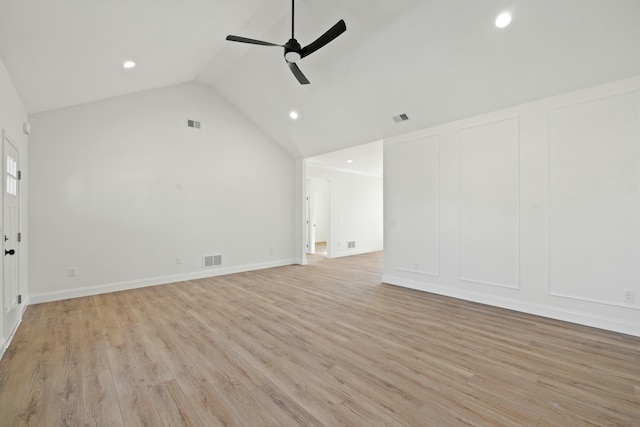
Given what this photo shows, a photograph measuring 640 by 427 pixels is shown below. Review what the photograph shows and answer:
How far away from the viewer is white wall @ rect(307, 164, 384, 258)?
8781mm

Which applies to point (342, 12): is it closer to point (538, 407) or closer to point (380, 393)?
point (380, 393)

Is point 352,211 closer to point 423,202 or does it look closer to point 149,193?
point 423,202

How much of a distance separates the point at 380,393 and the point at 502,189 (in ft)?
10.8

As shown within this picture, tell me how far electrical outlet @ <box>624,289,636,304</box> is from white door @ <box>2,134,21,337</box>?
20.8 feet

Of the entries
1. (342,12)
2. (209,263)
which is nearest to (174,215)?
(209,263)

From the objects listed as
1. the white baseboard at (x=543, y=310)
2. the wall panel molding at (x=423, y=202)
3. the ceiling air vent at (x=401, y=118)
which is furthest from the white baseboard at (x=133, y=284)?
the ceiling air vent at (x=401, y=118)

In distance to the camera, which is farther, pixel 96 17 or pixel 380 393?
pixel 96 17

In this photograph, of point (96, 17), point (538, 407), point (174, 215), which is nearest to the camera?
point (538, 407)

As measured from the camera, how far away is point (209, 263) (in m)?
6.05

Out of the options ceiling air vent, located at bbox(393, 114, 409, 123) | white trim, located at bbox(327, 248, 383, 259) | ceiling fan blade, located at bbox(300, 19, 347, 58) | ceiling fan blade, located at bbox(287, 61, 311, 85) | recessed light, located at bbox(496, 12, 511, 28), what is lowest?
white trim, located at bbox(327, 248, 383, 259)

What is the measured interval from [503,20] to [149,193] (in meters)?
5.66

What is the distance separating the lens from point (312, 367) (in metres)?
2.48

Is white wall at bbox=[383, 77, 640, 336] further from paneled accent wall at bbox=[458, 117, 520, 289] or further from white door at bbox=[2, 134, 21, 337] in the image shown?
white door at bbox=[2, 134, 21, 337]

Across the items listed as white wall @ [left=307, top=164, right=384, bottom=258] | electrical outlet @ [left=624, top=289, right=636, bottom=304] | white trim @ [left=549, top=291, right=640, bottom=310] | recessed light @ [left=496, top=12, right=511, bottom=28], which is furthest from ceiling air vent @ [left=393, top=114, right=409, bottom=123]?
white wall @ [left=307, top=164, right=384, bottom=258]
